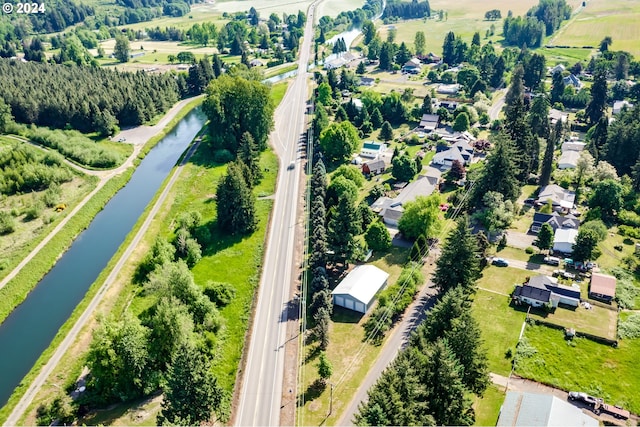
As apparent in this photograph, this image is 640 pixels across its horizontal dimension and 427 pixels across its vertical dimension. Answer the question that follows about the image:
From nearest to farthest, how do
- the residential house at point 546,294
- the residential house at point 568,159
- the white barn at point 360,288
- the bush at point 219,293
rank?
1. the residential house at point 546,294
2. the white barn at point 360,288
3. the bush at point 219,293
4. the residential house at point 568,159

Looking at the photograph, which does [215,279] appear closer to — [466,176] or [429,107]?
[466,176]

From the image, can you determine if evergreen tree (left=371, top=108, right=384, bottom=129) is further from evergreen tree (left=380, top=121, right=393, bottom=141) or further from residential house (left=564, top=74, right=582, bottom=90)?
residential house (left=564, top=74, right=582, bottom=90)

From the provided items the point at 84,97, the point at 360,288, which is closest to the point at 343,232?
the point at 360,288

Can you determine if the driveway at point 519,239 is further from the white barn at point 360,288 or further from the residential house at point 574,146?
the residential house at point 574,146

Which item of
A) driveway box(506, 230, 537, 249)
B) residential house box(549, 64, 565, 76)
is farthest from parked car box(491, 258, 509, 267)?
residential house box(549, 64, 565, 76)

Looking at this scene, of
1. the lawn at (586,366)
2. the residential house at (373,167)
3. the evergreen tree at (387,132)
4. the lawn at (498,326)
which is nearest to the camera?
the lawn at (586,366)

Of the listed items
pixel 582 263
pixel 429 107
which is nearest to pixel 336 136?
pixel 429 107

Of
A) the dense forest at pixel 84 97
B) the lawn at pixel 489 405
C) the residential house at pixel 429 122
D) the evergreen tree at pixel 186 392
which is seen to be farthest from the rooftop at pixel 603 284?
the dense forest at pixel 84 97
